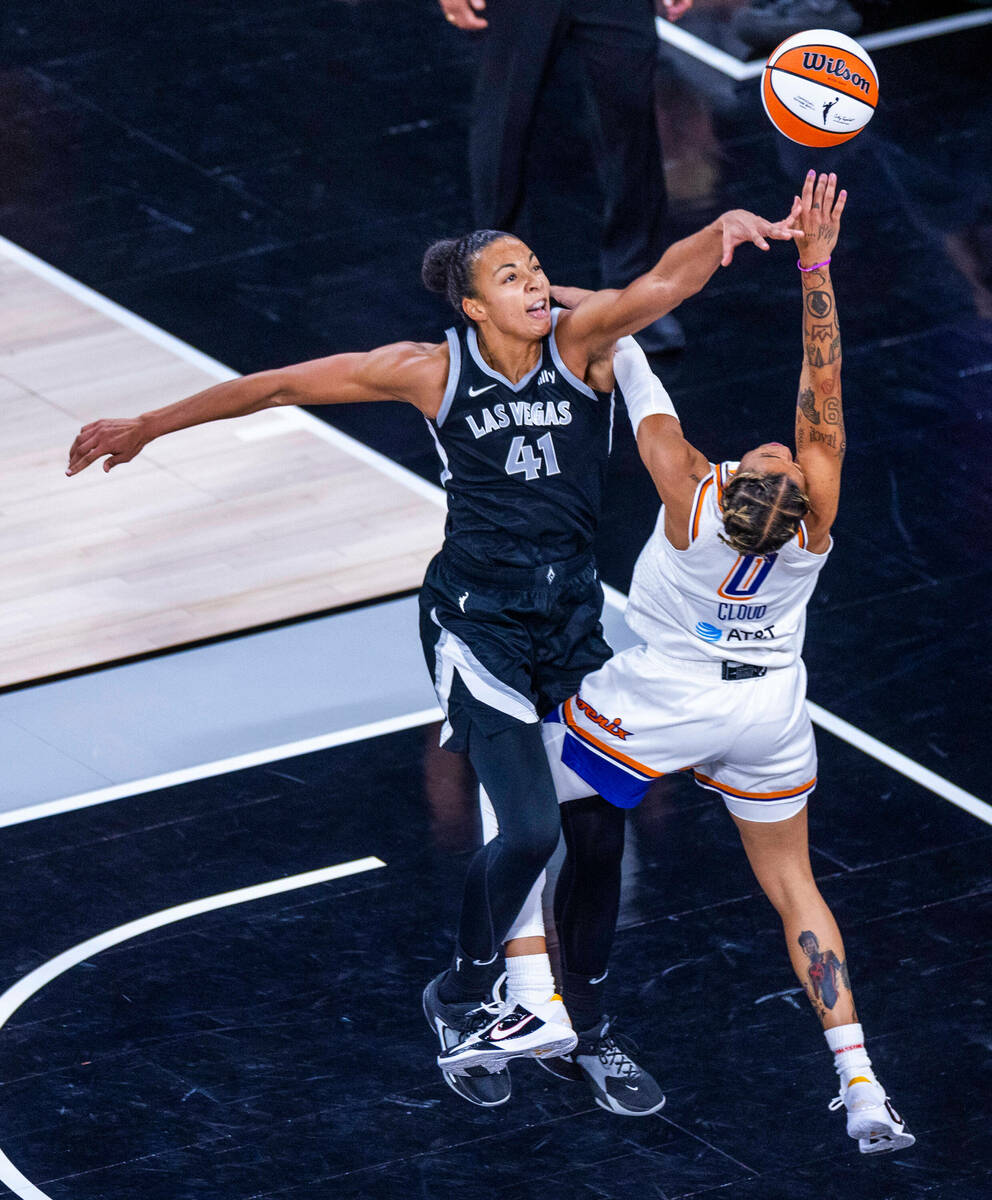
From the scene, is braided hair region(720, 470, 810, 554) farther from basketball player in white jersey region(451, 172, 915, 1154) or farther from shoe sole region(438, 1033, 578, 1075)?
shoe sole region(438, 1033, 578, 1075)

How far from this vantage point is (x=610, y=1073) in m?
5.50

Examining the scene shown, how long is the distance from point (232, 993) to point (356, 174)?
5569 mm

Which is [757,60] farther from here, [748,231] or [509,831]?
[509,831]

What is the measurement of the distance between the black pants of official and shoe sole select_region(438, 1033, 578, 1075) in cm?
450

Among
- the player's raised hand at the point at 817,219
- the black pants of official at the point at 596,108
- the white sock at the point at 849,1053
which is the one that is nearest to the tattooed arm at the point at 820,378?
the player's raised hand at the point at 817,219

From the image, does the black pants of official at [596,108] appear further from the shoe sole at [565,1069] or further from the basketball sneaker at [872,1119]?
the basketball sneaker at [872,1119]

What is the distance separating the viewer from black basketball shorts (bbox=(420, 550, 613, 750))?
5.24 meters

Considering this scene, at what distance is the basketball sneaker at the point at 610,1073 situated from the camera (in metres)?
5.46

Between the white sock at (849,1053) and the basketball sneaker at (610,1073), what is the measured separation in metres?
0.48

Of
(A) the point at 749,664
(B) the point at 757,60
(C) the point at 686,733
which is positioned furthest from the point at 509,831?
(B) the point at 757,60

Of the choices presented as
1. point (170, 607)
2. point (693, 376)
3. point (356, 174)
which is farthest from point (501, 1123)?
point (356, 174)

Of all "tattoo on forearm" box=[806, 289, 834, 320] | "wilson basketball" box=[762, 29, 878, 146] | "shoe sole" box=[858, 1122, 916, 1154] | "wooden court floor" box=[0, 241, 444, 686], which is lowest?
"wooden court floor" box=[0, 241, 444, 686]

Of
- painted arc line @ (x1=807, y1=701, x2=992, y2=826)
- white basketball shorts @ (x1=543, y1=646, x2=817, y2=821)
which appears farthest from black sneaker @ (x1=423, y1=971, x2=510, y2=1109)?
painted arc line @ (x1=807, y1=701, x2=992, y2=826)

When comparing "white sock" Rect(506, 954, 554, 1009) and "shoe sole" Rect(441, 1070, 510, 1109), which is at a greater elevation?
"white sock" Rect(506, 954, 554, 1009)
